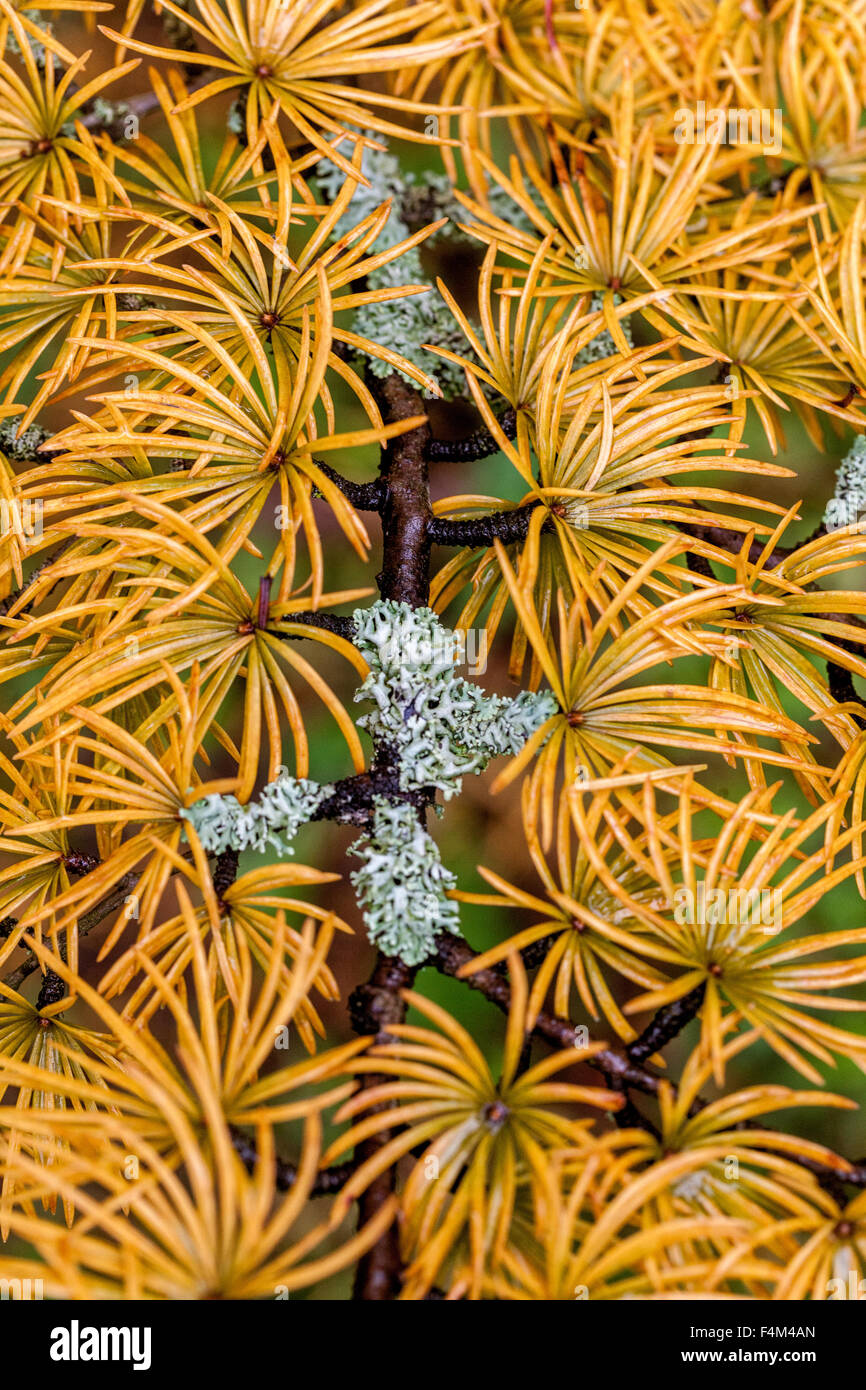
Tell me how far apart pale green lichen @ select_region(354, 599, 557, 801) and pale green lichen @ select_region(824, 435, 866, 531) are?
24 centimetres

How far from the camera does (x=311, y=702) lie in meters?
0.97

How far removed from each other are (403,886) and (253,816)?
8 cm

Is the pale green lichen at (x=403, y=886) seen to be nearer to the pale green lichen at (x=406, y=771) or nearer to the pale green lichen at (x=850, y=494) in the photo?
the pale green lichen at (x=406, y=771)

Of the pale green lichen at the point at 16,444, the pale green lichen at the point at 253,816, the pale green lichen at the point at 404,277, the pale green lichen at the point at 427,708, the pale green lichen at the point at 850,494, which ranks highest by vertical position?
the pale green lichen at the point at 404,277

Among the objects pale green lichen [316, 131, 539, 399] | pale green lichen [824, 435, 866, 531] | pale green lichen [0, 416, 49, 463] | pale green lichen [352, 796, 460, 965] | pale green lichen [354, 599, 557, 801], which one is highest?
pale green lichen [316, 131, 539, 399]

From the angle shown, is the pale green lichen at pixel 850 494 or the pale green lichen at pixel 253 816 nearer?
the pale green lichen at pixel 253 816

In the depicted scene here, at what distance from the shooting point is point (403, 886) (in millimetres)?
401

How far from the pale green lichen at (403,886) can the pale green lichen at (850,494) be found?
32 cm

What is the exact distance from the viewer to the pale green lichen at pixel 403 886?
40cm

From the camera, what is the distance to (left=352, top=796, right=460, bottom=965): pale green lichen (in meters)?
0.40
